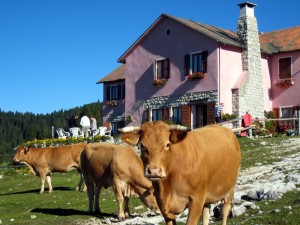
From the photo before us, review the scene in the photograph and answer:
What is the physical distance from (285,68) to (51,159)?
23482mm

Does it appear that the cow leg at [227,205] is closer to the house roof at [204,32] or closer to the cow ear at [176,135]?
the cow ear at [176,135]

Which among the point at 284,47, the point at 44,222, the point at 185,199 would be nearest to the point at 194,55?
the point at 284,47

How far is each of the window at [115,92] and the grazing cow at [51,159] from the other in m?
24.3

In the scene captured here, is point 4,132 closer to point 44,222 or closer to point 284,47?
point 284,47

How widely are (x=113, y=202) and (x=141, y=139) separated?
8.97m

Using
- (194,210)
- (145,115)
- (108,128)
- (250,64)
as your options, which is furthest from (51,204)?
(108,128)

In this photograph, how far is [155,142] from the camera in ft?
23.4

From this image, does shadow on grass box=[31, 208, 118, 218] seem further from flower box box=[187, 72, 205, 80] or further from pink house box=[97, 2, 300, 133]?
flower box box=[187, 72, 205, 80]

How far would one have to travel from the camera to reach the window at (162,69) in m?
40.2

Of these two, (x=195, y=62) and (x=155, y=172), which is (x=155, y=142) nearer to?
(x=155, y=172)

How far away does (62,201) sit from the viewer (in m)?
17.1

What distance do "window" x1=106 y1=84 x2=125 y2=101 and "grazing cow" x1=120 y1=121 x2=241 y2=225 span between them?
3760 cm

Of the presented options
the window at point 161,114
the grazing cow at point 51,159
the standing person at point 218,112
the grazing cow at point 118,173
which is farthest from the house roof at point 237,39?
the grazing cow at point 118,173

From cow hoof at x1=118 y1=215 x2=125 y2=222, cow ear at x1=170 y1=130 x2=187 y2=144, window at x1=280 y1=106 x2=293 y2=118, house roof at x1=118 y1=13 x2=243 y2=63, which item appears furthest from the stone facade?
cow ear at x1=170 y1=130 x2=187 y2=144
